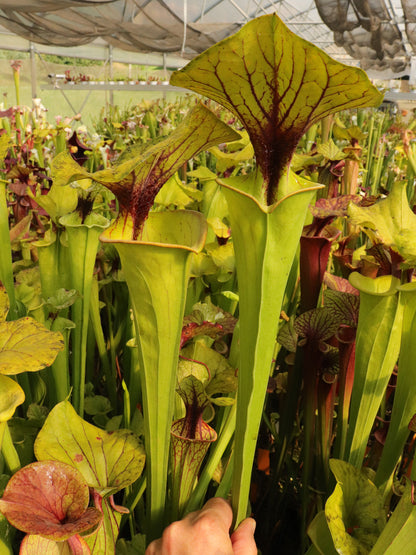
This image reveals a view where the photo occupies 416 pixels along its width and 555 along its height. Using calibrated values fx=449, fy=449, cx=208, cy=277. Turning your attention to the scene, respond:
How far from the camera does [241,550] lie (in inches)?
18.3

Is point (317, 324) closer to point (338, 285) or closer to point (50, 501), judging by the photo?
point (338, 285)

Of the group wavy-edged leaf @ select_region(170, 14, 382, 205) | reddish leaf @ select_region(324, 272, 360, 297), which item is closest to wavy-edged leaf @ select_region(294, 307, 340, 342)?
reddish leaf @ select_region(324, 272, 360, 297)

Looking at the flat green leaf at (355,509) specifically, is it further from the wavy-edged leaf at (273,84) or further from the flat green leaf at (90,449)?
the wavy-edged leaf at (273,84)

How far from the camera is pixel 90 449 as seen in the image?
20.7 inches

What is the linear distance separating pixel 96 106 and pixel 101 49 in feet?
5.88

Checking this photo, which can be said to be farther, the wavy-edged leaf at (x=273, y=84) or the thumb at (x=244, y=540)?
the thumb at (x=244, y=540)

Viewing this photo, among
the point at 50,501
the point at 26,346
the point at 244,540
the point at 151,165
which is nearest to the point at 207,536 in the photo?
the point at 244,540

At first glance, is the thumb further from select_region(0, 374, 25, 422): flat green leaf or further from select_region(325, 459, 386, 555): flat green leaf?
select_region(0, 374, 25, 422): flat green leaf

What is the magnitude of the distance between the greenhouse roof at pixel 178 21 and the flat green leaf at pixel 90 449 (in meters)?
6.96

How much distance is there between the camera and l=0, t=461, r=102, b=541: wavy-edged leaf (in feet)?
1.29

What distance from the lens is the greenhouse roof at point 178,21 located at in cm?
769

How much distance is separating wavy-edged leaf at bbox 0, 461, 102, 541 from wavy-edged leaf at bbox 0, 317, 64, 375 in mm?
100

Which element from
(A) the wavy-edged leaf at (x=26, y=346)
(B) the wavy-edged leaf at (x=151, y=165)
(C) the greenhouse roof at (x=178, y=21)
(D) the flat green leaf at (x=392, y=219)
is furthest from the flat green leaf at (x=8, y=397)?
(C) the greenhouse roof at (x=178, y=21)

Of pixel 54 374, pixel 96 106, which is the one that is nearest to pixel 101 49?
pixel 96 106
